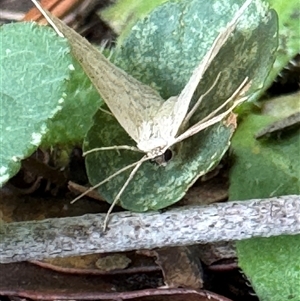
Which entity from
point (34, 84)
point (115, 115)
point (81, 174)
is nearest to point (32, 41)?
point (34, 84)

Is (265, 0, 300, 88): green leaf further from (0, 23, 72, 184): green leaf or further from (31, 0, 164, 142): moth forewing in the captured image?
(0, 23, 72, 184): green leaf

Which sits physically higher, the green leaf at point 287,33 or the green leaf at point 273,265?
the green leaf at point 287,33

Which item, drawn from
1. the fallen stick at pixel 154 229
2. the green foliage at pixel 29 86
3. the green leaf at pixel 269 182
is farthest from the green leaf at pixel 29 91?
the green leaf at pixel 269 182

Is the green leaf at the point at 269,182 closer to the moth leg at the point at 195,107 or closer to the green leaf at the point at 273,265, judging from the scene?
the green leaf at the point at 273,265

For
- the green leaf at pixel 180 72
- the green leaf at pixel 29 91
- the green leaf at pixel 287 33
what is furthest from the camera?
the green leaf at pixel 287 33

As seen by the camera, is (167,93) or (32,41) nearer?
(32,41)

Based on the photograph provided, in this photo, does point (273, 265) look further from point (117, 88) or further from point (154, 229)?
point (117, 88)

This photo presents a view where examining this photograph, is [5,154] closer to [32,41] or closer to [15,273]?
[32,41]

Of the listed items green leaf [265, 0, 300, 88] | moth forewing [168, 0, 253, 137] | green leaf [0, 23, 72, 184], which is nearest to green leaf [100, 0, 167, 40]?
green leaf [265, 0, 300, 88]
